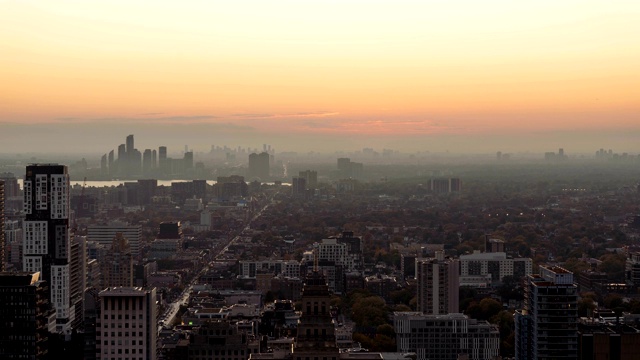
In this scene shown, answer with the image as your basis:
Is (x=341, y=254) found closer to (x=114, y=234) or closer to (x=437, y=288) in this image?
(x=114, y=234)

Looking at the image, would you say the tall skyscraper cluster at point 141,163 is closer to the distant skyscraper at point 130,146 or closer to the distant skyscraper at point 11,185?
the distant skyscraper at point 130,146

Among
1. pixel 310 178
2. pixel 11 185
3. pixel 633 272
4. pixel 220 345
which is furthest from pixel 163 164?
pixel 220 345

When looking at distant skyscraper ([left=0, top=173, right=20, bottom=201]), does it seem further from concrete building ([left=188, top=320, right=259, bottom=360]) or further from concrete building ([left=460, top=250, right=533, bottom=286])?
concrete building ([left=188, top=320, right=259, bottom=360])

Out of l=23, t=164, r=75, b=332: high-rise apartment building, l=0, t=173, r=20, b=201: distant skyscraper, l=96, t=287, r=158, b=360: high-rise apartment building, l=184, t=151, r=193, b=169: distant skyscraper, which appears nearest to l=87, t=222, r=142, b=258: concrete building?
l=0, t=173, r=20, b=201: distant skyscraper

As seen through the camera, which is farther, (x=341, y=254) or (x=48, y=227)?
(x=341, y=254)

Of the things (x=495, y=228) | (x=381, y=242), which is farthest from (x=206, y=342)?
(x=495, y=228)

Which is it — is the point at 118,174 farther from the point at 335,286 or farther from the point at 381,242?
the point at 335,286
